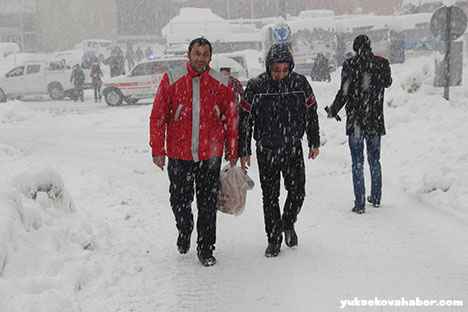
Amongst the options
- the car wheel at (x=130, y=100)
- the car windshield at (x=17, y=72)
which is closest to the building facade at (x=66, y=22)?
the car windshield at (x=17, y=72)

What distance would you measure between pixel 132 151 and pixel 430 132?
6.20m

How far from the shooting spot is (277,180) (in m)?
4.98

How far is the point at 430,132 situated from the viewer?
28.8 ft

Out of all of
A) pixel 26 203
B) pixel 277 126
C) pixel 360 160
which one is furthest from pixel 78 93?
pixel 277 126

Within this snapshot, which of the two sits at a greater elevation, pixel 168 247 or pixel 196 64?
pixel 196 64

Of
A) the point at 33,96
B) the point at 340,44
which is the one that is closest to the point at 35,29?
the point at 33,96

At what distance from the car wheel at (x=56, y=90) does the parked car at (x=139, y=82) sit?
5090mm

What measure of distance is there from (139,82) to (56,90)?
6552 millimetres

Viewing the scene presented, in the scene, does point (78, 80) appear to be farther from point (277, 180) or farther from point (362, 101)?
point (277, 180)

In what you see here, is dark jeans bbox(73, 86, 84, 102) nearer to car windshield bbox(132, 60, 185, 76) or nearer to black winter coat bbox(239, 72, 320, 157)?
car windshield bbox(132, 60, 185, 76)

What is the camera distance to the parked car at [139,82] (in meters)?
22.2

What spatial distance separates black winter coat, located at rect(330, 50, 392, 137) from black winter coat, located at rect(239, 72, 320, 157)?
156cm

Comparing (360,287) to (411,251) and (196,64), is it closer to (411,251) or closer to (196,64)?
(411,251)

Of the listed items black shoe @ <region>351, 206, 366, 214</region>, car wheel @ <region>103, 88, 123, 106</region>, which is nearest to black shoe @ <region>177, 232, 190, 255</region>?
black shoe @ <region>351, 206, 366, 214</region>
